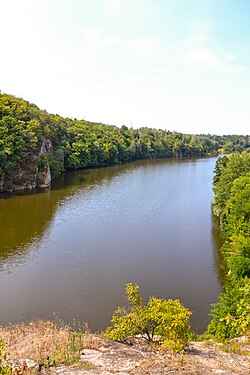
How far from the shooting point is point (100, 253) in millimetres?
25719

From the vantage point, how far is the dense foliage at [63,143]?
48.6m

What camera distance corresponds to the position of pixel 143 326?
10.6 metres

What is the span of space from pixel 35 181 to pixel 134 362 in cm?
4481

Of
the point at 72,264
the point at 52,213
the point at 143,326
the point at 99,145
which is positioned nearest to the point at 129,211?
the point at 52,213

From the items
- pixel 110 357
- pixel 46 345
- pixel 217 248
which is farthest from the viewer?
pixel 217 248

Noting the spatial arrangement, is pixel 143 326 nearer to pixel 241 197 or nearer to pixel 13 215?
pixel 241 197

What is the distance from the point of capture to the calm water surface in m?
18.8

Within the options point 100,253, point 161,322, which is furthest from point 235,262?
point 100,253

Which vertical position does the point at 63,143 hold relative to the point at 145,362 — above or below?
above

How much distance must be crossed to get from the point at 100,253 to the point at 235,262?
11.1 m

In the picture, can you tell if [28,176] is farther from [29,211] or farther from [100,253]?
[100,253]

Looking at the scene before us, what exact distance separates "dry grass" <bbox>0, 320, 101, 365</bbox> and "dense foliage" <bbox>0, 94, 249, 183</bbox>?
36.8 m

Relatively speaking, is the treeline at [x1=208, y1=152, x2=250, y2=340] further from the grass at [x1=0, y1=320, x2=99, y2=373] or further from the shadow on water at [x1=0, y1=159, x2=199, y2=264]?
the shadow on water at [x1=0, y1=159, x2=199, y2=264]

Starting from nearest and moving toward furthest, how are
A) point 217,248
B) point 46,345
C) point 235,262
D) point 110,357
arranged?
point 110,357 < point 46,345 < point 235,262 < point 217,248
